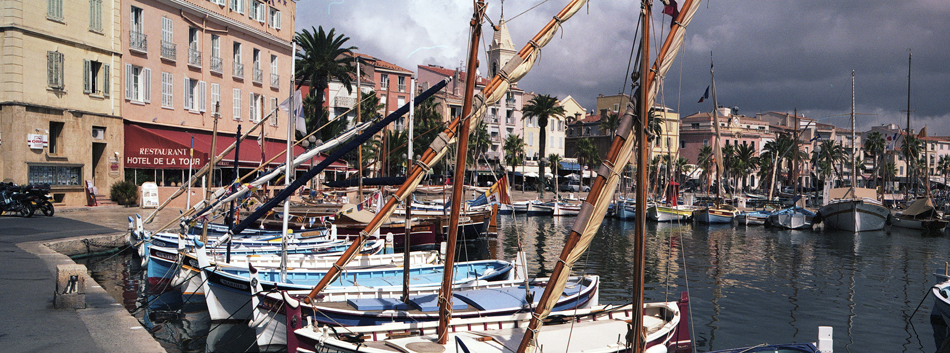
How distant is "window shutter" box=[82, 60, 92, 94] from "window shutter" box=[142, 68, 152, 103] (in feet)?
11.7

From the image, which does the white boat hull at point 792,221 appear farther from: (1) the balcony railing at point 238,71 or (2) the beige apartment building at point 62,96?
(2) the beige apartment building at point 62,96

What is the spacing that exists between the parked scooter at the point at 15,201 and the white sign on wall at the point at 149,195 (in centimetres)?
683

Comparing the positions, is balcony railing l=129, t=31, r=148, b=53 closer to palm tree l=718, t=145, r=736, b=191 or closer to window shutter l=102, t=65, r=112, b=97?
window shutter l=102, t=65, r=112, b=97

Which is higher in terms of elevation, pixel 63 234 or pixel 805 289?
pixel 63 234

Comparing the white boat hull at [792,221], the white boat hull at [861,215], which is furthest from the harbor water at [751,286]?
the white boat hull at [792,221]

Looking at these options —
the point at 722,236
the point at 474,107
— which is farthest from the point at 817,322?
the point at 722,236

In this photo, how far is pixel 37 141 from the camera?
34.8m

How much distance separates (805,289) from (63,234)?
29.5m

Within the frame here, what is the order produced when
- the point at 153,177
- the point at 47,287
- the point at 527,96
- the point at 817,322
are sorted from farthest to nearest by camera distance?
the point at 527,96, the point at 153,177, the point at 817,322, the point at 47,287

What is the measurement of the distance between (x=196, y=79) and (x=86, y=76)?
26.5 ft

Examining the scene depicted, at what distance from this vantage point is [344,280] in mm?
18234

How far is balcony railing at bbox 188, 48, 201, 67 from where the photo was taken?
44250mm

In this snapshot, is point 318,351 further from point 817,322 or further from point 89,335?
point 817,322

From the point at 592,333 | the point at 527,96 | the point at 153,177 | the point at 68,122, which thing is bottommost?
the point at 592,333
